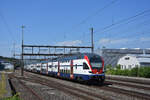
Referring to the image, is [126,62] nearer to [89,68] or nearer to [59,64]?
[59,64]

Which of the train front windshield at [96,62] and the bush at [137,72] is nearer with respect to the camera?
the train front windshield at [96,62]

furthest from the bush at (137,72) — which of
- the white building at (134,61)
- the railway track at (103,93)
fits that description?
the railway track at (103,93)

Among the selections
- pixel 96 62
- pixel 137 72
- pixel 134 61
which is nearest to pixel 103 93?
pixel 96 62

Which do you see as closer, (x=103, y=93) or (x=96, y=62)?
(x=103, y=93)

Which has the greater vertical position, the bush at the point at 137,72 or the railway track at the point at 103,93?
the bush at the point at 137,72

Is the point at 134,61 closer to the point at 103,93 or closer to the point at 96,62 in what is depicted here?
the point at 96,62

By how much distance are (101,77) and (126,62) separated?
33498 mm

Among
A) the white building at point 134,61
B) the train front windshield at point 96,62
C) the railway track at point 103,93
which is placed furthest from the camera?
the white building at point 134,61

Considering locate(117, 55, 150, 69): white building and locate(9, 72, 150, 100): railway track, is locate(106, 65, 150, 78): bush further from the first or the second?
locate(9, 72, 150, 100): railway track

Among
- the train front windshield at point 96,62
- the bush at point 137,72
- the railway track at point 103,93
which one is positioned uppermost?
the train front windshield at point 96,62

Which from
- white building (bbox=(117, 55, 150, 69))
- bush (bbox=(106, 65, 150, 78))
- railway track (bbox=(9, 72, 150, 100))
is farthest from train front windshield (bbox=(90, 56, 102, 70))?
white building (bbox=(117, 55, 150, 69))

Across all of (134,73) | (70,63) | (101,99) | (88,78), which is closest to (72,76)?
(70,63)

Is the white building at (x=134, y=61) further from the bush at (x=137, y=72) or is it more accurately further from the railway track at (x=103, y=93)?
the railway track at (x=103, y=93)

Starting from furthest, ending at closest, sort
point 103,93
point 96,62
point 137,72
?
point 137,72
point 96,62
point 103,93
